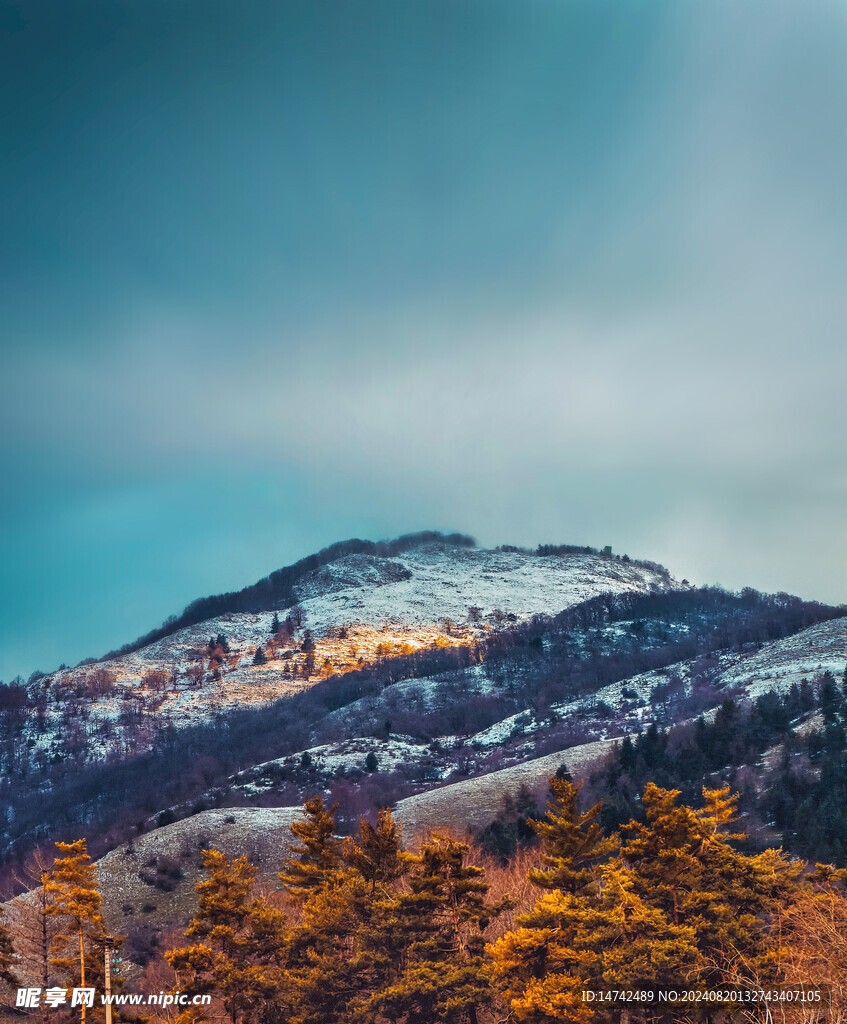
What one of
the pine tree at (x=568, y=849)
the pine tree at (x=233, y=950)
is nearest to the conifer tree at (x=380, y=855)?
the pine tree at (x=233, y=950)

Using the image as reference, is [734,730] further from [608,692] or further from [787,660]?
[608,692]

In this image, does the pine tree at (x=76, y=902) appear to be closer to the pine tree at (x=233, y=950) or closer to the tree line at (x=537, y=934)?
the tree line at (x=537, y=934)

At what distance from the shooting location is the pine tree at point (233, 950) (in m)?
30.1

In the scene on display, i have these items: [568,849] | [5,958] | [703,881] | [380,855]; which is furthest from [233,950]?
[703,881]

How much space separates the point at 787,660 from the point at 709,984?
105 meters

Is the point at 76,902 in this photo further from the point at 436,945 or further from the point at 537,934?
the point at 537,934

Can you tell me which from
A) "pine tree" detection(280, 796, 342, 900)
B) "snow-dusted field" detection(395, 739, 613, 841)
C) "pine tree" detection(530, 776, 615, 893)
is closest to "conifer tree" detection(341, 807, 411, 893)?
"pine tree" detection(280, 796, 342, 900)

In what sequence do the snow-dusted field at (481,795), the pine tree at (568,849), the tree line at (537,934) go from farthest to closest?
1. the snow-dusted field at (481,795)
2. the pine tree at (568,849)
3. the tree line at (537,934)

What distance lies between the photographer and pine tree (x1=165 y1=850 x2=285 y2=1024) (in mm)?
30094

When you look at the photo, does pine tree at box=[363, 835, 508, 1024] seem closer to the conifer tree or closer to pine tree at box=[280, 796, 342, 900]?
the conifer tree

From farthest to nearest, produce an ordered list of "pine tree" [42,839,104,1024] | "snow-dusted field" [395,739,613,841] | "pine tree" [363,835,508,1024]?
"snow-dusted field" [395,739,613,841] → "pine tree" [42,839,104,1024] → "pine tree" [363,835,508,1024]

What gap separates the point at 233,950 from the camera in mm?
31391

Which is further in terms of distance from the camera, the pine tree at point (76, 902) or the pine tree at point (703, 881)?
the pine tree at point (76, 902)

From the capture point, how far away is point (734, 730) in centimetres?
8531
